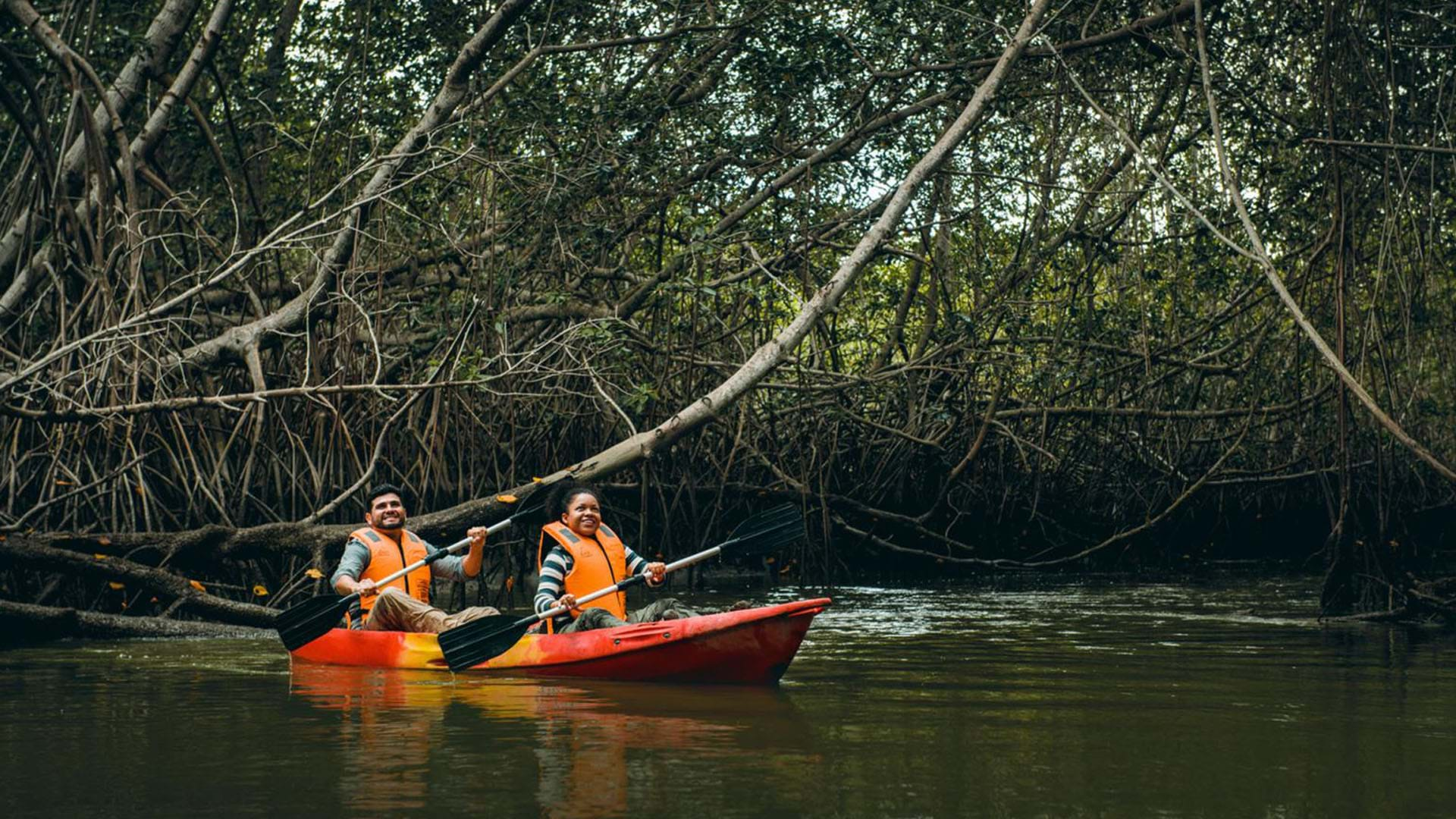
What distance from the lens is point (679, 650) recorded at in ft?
19.4

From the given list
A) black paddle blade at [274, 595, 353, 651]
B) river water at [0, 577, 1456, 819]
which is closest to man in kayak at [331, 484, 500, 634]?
black paddle blade at [274, 595, 353, 651]

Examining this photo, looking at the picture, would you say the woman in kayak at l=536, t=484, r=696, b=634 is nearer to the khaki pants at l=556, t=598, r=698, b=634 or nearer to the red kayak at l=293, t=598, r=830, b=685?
the khaki pants at l=556, t=598, r=698, b=634

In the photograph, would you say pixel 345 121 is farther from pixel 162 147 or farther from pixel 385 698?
pixel 385 698

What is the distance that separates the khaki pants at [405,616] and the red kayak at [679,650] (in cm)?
26

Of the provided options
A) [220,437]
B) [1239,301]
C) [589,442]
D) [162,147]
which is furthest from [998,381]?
[162,147]

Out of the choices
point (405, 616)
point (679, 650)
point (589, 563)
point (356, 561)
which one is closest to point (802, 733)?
point (679, 650)

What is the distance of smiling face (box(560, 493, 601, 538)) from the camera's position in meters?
6.80

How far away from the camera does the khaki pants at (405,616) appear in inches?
273

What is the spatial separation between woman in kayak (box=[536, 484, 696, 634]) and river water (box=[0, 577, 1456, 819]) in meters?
0.43

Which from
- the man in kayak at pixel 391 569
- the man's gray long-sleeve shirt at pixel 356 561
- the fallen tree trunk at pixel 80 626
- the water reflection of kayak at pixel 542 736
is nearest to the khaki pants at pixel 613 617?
the water reflection of kayak at pixel 542 736

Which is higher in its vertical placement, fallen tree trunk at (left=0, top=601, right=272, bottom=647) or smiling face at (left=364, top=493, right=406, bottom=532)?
smiling face at (left=364, top=493, right=406, bottom=532)

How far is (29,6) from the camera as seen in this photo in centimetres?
828

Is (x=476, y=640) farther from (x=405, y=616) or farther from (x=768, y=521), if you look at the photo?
(x=768, y=521)

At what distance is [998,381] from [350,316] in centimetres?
401
